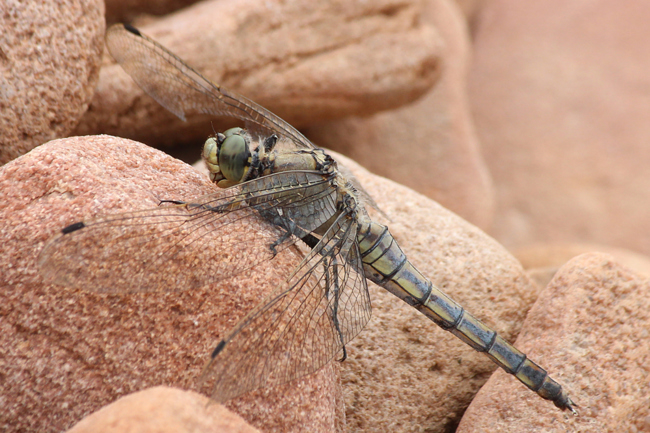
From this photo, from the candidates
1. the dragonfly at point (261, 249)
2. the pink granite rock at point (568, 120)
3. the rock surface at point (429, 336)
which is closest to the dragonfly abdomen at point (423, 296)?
the dragonfly at point (261, 249)

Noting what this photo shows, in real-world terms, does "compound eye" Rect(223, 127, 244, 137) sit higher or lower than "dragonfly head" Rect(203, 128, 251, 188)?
higher

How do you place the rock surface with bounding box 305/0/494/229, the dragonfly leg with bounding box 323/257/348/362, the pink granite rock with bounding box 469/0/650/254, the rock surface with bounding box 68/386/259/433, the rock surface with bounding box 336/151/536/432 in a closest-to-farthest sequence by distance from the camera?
1. the rock surface with bounding box 68/386/259/433
2. the dragonfly leg with bounding box 323/257/348/362
3. the rock surface with bounding box 336/151/536/432
4. the rock surface with bounding box 305/0/494/229
5. the pink granite rock with bounding box 469/0/650/254

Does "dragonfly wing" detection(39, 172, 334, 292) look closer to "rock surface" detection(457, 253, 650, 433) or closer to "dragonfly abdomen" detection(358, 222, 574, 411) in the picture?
"dragonfly abdomen" detection(358, 222, 574, 411)

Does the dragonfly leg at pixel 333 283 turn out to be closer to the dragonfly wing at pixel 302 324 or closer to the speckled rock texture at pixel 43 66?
the dragonfly wing at pixel 302 324

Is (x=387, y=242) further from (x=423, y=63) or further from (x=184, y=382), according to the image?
(x=423, y=63)

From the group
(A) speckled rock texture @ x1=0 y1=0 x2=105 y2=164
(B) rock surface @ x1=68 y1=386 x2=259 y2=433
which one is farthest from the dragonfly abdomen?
(A) speckled rock texture @ x1=0 y1=0 x2=105 y2=164

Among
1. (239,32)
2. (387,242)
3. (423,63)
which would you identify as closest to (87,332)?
(387,242)

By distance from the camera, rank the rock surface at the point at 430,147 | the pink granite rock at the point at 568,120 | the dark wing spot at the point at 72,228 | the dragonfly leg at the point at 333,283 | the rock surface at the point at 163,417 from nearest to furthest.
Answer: the rock surface at the point at 163,417 → the dark wing spot at the point at 72,228 → the dragonfly leg at the point at 333,283 → the rock surface at the point at 430,147 → the pink granite rock at the point at 568,120

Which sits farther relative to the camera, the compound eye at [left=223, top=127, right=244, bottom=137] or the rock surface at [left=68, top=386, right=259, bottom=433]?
the compound eye at [left=223, top=127, right=244, bottom=137]
